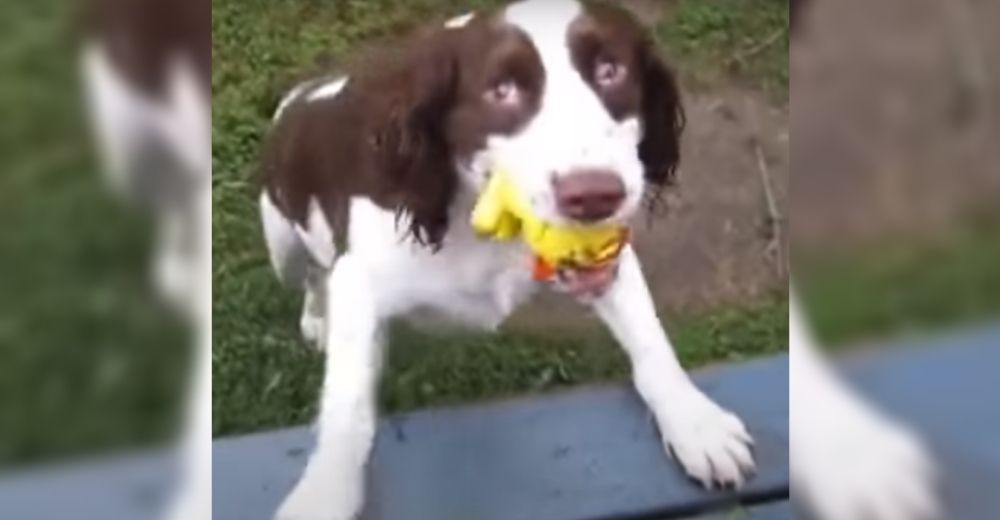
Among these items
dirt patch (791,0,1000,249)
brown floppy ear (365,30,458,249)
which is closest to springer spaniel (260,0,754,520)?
brown floppy ear (365,30,458,249)

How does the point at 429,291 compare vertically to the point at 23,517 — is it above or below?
above

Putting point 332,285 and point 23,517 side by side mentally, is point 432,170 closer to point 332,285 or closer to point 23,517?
point 332,285

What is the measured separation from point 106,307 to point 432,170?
0.82ft

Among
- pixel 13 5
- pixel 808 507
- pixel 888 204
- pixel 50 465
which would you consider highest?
pixel 13 5

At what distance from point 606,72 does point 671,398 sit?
25 cm

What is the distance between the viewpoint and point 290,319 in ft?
4.78

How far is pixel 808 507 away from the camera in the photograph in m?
1.54

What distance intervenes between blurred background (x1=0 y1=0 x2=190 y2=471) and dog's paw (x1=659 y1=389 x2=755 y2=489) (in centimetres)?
38

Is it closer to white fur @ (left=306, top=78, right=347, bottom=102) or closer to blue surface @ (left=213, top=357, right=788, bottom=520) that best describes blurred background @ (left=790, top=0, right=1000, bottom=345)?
blue surface @ (left=213, top=357, right=788, bottom=520)

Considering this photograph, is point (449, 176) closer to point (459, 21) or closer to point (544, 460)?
point (459, 21)

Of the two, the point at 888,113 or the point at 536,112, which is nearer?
the point at 536,112

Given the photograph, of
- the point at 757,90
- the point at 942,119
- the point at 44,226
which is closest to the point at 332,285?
the point at 44,226

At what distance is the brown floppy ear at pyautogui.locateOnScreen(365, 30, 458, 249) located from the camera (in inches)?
56.4

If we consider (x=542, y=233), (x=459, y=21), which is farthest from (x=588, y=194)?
(x=459, y=21)
